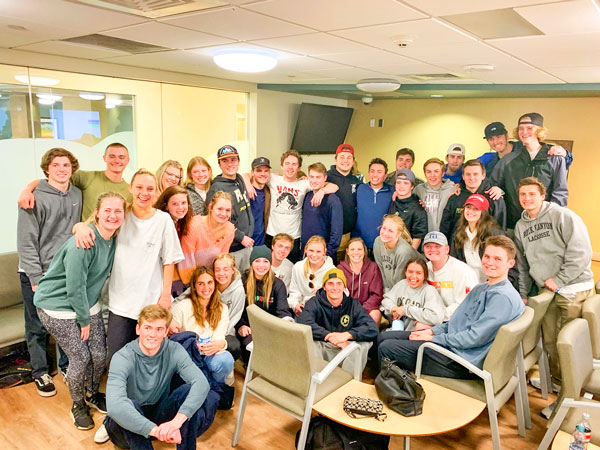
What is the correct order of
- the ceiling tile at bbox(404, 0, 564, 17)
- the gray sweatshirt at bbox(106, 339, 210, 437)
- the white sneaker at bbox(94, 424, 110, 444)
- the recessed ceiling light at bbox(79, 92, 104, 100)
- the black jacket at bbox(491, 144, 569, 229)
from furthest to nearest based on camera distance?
the recessed ceiling light at bbox(79, 92, 104, 100) < the black jacket at bbox(491, 144, 569, 229) < the white sneaker at bbox(94, 424, 110, 444) < the gray sweatshirt at bbox(106, 339, 210, 437) < the ceiling tile at bbox(404, 0, 564, 17)

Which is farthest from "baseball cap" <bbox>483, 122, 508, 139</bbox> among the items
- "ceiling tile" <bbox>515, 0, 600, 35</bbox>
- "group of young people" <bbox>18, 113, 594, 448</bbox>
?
"ceiling tile" <bbox>515, 0, 600, 35</bbox>

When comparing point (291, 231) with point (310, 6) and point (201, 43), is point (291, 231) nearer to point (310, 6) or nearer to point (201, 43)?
point (201, 43)

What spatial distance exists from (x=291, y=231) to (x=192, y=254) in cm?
120

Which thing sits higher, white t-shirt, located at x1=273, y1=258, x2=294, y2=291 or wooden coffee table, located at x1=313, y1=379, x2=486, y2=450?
white t-shirt, located at x1=273, y1=258, x2=294, y2=291

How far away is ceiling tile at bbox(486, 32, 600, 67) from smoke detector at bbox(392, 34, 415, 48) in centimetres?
49

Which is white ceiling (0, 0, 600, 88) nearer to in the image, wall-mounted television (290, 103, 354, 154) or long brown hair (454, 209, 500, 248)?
long brown hair (454, 209, 500, 248)

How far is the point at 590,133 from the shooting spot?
6.98 metres

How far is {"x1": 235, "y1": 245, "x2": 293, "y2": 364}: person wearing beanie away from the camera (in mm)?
3593

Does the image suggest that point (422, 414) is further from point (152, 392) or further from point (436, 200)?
point (436, 200)

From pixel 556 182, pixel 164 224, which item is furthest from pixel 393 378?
pixel 556 182

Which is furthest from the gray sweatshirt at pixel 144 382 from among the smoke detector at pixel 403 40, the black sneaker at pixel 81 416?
the smoke detector at pixel 403 40

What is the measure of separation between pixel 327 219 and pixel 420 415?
7.03 feet

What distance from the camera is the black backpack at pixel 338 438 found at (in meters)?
2.50

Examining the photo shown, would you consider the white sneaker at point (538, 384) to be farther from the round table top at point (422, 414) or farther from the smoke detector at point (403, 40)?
the smoke detector at point (403, 40)
